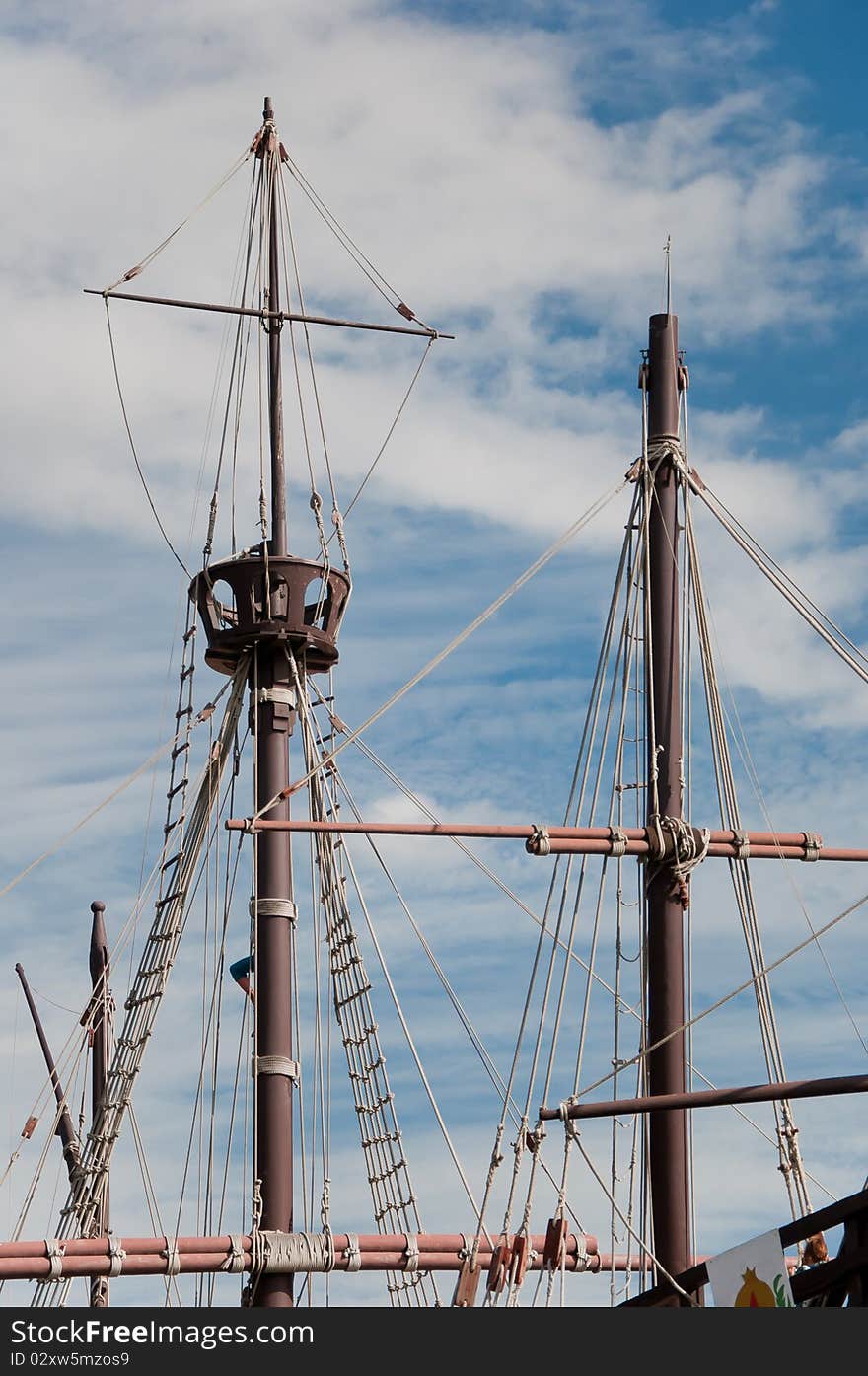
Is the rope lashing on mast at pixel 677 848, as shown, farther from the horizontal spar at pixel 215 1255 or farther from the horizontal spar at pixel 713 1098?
the horizontal spar at pixel 215 1255

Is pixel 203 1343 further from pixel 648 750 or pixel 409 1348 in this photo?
pixel 648 750

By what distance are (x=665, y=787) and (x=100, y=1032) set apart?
47.9 ft

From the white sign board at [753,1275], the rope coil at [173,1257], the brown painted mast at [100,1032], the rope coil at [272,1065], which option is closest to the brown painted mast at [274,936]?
the rope coil at [272,1065]

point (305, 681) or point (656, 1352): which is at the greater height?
point (305, 681)

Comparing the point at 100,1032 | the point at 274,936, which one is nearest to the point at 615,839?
the point at 274,936

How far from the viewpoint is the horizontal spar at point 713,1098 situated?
24.5 metres

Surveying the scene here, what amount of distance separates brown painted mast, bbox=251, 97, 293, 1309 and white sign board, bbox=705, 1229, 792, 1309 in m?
13.5

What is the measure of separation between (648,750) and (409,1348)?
1167 centimetres

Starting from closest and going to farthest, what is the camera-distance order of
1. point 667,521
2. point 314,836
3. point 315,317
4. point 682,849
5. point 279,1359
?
point 279,1359 → point 682,849 → point 667,521 → point 314,836 → point 315,317

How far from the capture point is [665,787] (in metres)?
29.8

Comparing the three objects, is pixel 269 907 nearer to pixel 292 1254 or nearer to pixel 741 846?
pixel 292 1254

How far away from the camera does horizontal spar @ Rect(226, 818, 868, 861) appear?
2927 cm

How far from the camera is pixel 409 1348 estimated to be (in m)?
19.6

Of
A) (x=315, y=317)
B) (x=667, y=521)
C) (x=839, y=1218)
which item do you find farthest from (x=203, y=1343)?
(x=315, y=317)
